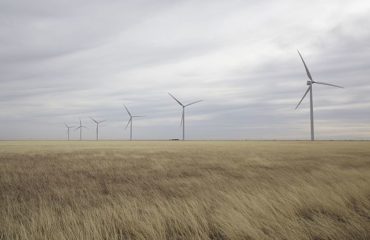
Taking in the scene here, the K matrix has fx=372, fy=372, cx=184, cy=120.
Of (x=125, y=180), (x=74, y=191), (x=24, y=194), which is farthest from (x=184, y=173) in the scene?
(x=24, y=194)

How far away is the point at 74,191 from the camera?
1545 centimetres

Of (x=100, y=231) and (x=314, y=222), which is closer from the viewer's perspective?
(x=100, y=231)

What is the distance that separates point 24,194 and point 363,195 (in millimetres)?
13101

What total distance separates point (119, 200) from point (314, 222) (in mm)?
6821

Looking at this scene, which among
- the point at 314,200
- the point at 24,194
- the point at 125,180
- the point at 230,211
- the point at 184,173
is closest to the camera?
the point at 230,211

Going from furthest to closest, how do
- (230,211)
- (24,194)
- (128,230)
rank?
(24,194), (230,211), (128,230)

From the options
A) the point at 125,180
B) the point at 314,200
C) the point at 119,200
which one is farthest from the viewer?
the point at 125,180

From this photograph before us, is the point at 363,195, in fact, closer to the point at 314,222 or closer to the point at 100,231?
the point at 314,222

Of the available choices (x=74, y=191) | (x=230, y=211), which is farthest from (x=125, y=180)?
(x=230, y=211)

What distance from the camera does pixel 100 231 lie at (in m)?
8.49

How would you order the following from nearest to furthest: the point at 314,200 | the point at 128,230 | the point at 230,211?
the point at 128,230 < the point at 230,211 < the point at 314,200

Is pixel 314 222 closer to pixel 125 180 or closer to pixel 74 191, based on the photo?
pixel 74 191

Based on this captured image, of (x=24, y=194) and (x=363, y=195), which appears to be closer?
(x=363, y=195)

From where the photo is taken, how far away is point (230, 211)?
1034cm
